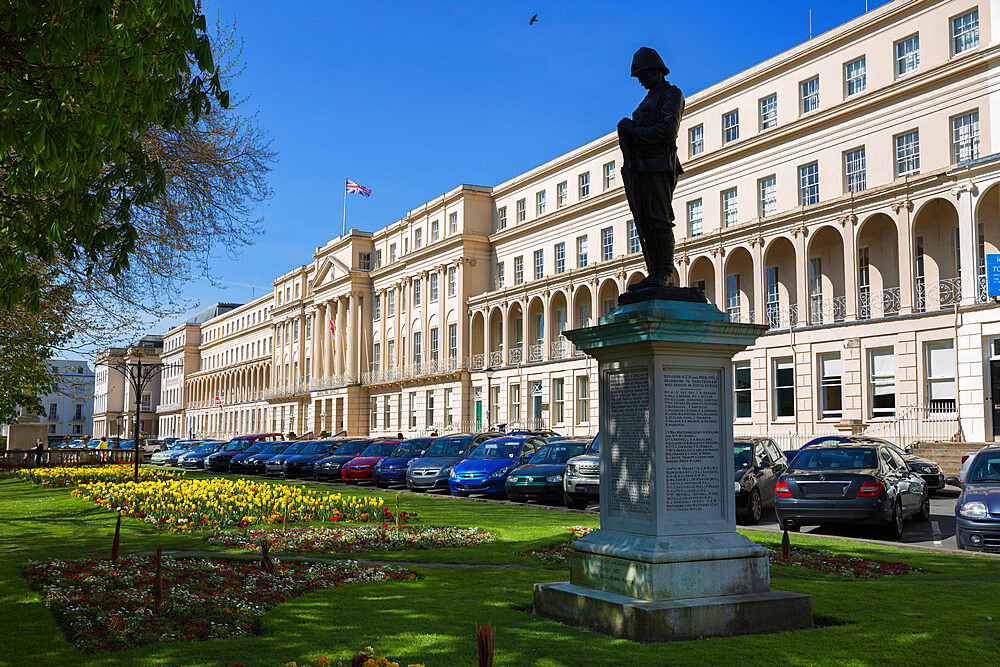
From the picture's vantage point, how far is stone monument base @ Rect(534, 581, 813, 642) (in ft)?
22.5

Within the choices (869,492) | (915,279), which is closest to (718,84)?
(915,279)

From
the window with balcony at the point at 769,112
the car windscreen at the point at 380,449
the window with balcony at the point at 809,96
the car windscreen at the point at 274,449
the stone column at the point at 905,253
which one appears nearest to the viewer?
the stone column at the point at 905,253

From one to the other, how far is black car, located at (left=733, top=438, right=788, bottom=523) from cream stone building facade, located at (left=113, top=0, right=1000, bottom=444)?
15.2 metres

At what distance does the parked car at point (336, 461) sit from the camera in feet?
114

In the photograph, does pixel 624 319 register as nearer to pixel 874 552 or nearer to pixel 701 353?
pixel 701 353

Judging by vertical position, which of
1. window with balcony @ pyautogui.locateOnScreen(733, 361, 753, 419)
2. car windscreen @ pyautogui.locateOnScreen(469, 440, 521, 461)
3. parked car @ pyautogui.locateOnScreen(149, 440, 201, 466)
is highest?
window with balcony @ pyautogui.locateOnScreen(733, 361, 753, 419)

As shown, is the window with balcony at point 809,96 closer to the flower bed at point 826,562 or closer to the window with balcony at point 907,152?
the window with balcony at point 907,152

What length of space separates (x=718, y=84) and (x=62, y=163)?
3953 centimetres

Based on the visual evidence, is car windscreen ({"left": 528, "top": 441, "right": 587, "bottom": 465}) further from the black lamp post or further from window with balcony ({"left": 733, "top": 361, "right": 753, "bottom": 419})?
window with balcony ({"left": 733, "top": 361, "right": 753, "bottom": 419})

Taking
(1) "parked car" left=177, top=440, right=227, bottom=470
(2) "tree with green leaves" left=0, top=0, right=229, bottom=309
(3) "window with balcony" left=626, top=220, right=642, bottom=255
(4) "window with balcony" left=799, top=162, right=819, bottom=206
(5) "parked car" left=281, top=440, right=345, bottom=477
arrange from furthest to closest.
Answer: (1) "parked car" left=177, top=440, right=227, bottom=470, (3) "window with balcony" left=626, top=220, right=642, bottom=255, (4) "window with balcony" left=799, top=162, right=819, bottom=206, (5) "parked car" left=281, top=440, right=345, bottom=477, (2) "tree with green leaves" left=0, top=0, right=229, bottom=309

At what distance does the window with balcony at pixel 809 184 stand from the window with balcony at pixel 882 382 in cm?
Answer: 748

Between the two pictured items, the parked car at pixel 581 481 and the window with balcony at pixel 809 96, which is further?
the window with balcony at pixel 809 96

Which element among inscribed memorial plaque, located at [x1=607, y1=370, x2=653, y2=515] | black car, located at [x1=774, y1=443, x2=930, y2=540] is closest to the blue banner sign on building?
black car, located at [x1=774, y1=443, x2=930, y2=540]

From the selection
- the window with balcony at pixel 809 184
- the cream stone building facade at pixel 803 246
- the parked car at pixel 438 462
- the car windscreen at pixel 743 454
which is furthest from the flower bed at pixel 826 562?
the window with balcony at pixel 809 184
